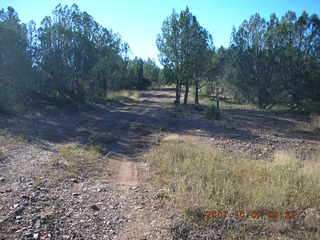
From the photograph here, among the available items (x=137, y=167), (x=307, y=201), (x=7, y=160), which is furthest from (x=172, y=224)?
(x=7, y=160)

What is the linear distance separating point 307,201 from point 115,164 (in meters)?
4.94

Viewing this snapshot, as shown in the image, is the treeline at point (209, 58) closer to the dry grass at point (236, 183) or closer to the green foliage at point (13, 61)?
the green foliage at point (13, 61)

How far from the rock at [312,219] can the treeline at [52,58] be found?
1615 centimetres

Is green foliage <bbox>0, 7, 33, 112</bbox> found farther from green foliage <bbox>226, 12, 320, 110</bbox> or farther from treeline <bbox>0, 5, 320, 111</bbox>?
green foliage <bbox>226, 12, 320, 110</bbox>

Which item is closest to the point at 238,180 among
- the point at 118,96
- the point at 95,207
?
the point at 95,207

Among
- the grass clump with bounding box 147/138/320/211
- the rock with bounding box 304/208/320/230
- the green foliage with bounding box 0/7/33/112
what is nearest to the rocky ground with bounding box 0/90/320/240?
the grass clump with bounding box 147/138/320/211

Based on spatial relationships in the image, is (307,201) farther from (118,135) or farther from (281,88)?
(281,88)

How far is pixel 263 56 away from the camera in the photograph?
22531 millimetres

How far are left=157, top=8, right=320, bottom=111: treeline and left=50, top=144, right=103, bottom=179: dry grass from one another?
666 inches

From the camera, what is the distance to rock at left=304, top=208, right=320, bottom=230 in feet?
11.7

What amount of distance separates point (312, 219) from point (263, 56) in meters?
22.0

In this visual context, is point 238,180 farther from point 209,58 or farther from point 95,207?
point 209,58

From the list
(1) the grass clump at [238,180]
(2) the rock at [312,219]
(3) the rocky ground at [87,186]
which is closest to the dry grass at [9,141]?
(3) the rocky ground at [87,186]

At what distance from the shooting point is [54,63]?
20453 mm
